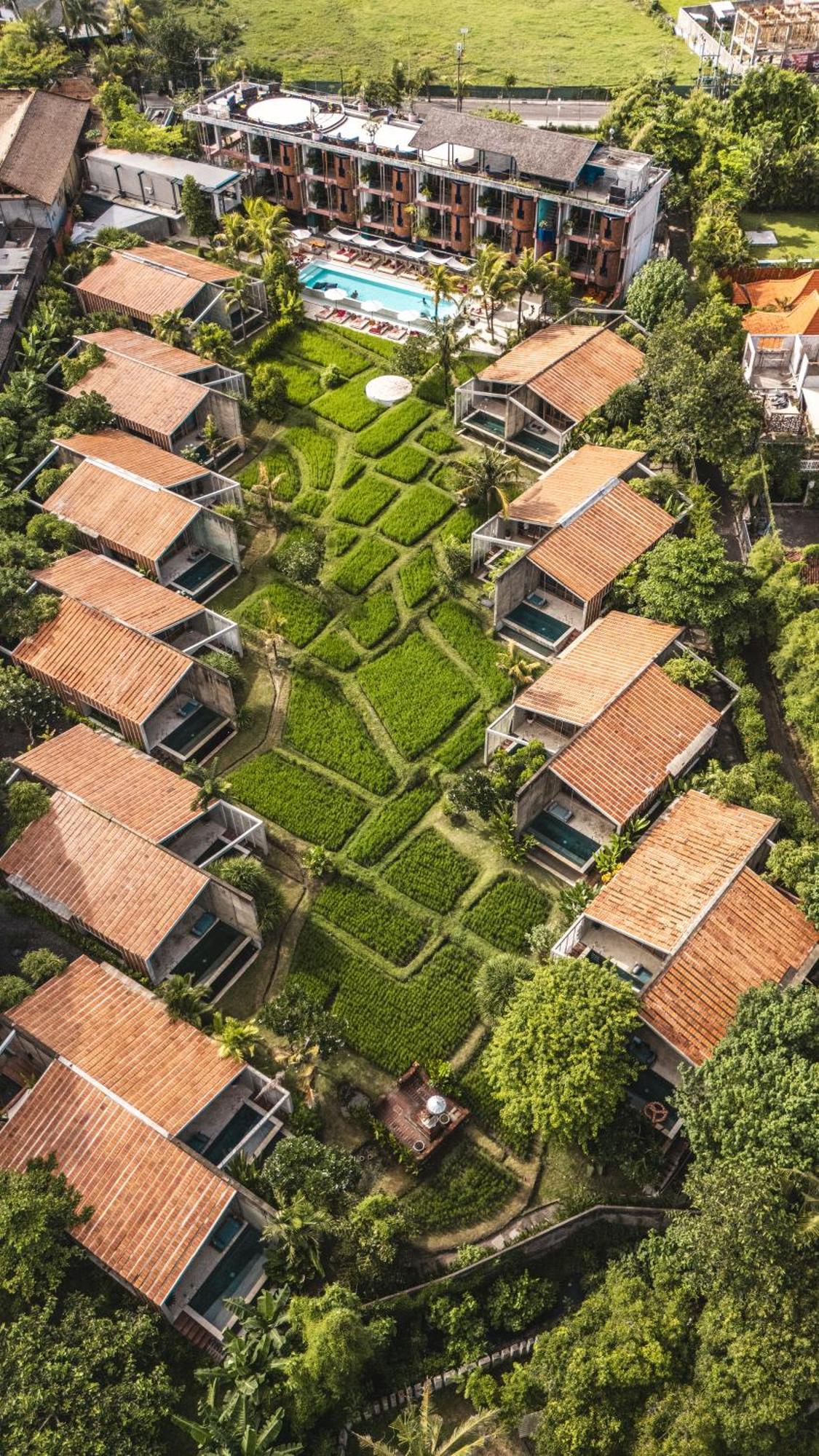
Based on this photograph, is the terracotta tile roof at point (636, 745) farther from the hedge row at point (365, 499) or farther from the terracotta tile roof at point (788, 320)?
the terracotta tile roof at point (788, 320)

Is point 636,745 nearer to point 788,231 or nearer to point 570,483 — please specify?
point 570,483

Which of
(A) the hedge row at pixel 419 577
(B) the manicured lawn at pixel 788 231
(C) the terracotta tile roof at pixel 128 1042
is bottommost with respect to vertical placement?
(C) the terracotta tile roof at pixel 128 1042

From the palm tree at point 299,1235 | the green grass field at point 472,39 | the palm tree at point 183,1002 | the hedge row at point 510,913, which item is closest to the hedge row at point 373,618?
the hedge row at point 510,913

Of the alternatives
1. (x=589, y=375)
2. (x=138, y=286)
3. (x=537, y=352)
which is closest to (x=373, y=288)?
(x=138, y=286)

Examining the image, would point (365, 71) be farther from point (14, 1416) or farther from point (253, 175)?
point (14, 1416)

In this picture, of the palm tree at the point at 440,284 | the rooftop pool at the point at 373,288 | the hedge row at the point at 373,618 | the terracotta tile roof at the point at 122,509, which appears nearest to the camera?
the hedge row at the point at 373,618

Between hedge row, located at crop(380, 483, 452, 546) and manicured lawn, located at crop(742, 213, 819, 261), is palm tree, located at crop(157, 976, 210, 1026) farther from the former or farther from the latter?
manicured lawn, located at crop(742, 213, 819, 261)
